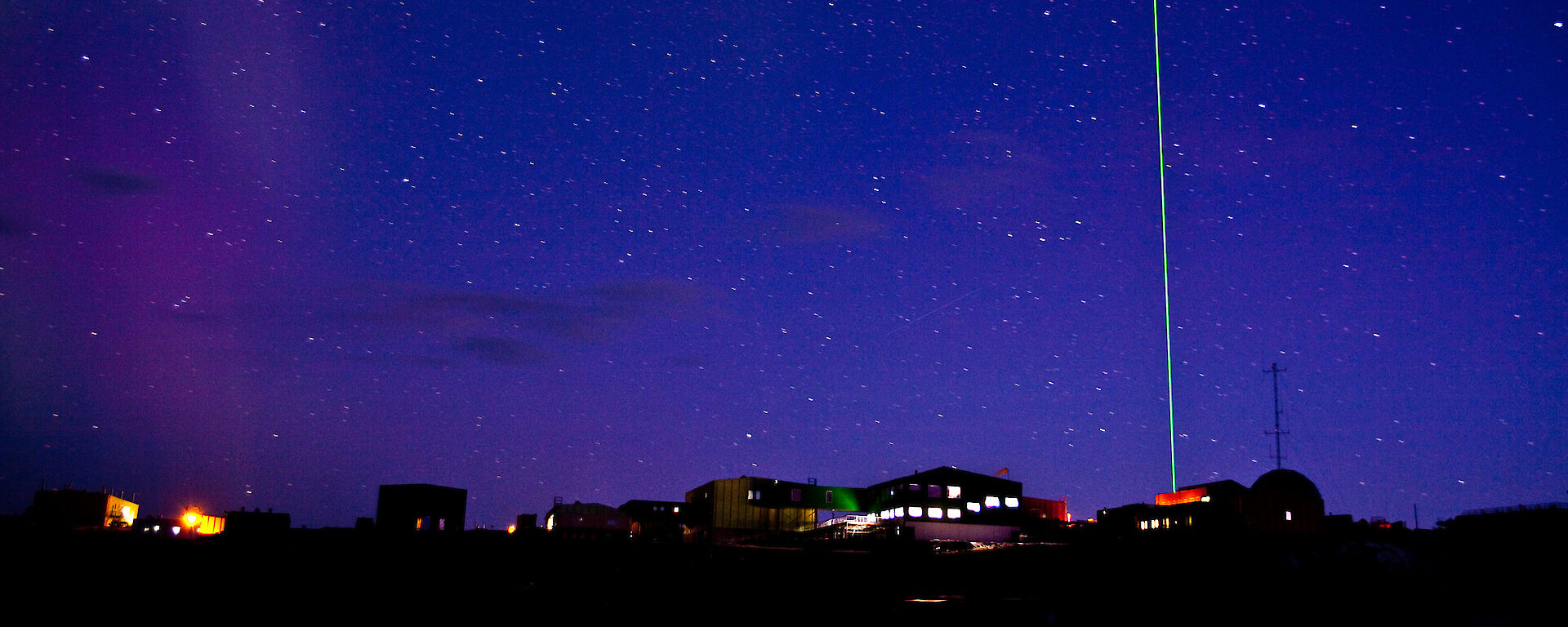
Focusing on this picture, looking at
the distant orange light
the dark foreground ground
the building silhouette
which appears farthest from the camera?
the distant orange light

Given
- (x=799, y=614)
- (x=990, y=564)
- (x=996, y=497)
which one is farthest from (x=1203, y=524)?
(x=996, y=497)

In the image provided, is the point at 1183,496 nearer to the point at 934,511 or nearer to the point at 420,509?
the point at 934,511

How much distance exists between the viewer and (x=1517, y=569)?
18.7 meters

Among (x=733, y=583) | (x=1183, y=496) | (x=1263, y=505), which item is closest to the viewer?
(x=733, y=583)

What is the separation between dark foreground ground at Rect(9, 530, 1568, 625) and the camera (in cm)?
1605

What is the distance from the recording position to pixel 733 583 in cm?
2055

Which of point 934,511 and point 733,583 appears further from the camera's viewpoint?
point 934,511

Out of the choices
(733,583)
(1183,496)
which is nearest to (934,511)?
(1183,496)

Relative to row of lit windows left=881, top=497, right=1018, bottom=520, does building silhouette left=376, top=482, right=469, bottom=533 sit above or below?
above

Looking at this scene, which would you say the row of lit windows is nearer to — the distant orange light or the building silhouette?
the distant orange light

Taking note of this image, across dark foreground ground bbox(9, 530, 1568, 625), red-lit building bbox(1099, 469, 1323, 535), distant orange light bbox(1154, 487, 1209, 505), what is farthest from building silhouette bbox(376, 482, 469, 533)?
distant orange light bbox(1154, 487, 1209, 505)

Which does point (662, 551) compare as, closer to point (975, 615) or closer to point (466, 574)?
point (466, 574)

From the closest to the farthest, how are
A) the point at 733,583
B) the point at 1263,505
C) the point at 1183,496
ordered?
the point at 733,583 < the point at 1263,505 < the point at 1183,496

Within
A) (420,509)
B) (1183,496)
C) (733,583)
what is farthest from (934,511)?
(420,509)
